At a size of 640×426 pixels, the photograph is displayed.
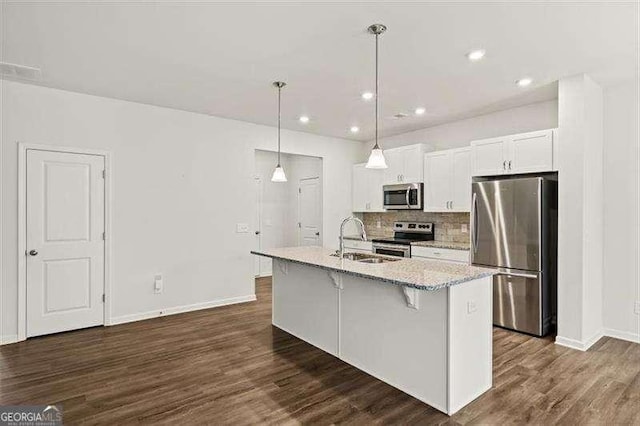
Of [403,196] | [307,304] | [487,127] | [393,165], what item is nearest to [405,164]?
[393,165]

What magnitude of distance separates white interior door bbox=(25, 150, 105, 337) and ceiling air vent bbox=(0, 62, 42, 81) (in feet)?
2.54

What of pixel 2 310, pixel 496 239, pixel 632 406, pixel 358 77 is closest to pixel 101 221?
pixel 2 310

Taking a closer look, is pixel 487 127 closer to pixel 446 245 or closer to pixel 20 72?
pixel 446 245

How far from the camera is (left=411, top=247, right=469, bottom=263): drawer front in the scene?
4.74 m

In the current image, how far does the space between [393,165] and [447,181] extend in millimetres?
1046

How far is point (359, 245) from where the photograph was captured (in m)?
6.32

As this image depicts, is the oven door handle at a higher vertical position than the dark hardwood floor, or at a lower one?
higher

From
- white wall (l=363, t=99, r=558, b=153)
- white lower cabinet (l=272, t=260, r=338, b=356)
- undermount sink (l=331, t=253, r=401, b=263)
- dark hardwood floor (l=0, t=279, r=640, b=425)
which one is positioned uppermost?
white wall (l=363, t=99, r=558, b=153)

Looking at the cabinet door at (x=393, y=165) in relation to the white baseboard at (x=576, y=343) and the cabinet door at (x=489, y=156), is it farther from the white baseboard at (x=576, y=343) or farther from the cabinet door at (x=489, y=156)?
the white baseboard at (x=576, y=343)

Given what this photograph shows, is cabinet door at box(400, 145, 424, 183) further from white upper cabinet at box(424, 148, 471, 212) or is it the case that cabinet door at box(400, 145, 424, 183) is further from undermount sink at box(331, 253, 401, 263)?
undermount sink at box(331, 253, 401, 263)

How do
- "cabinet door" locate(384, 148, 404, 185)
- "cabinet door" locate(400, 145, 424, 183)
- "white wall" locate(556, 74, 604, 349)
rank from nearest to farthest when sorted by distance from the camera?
"white wall" locate(556, 74, 604, 349), "cabinet door" locate(400, 145, 424, 183), "cabinet door" locate(384, 148, 404, 185)

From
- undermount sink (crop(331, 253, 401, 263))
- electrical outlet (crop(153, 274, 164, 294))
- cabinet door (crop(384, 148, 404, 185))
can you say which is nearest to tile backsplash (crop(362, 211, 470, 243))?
cabinet door (crop(384, 148, 404, 185))

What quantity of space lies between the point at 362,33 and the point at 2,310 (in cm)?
446

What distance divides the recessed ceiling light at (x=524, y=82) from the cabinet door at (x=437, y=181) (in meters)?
1.44
